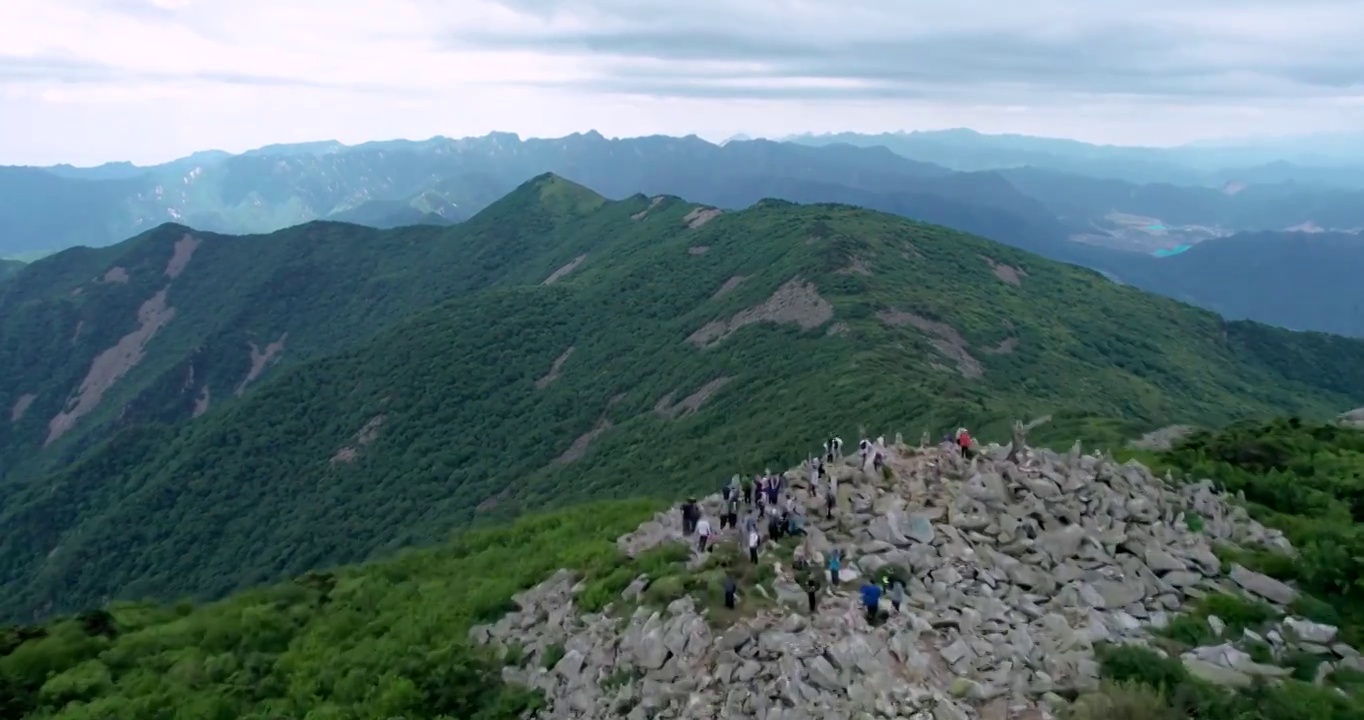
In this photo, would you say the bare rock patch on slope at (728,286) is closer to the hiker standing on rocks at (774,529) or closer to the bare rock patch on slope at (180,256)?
the hiker standing on rocks at (774,529)

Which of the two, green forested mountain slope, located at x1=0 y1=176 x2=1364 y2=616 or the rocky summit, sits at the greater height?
the rocky summit

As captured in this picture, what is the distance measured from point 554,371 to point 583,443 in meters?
21.8

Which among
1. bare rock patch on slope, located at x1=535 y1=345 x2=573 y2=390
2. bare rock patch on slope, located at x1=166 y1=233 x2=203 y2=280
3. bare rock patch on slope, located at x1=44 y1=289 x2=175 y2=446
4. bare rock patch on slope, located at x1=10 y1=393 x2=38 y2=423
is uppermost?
bare rock patch on slope, located at x1=166 y1=233 x2=203 y2=280

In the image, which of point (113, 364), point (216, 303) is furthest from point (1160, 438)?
point (113, 364)

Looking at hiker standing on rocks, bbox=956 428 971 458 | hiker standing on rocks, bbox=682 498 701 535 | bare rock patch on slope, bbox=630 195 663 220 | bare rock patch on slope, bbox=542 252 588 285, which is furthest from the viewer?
bare rock patch on slope, bbox=630 195 663 220

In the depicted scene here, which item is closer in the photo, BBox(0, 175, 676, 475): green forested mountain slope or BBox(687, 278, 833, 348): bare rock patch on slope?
BBox(687, 278, 833, 348): bare rock patch on slope

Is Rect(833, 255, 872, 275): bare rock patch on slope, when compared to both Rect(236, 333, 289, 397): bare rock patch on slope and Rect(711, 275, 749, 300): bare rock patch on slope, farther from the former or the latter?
Rect(236, 333, 289, 397): bare rock patch on slope

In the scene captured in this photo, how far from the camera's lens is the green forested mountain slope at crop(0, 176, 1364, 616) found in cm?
6806

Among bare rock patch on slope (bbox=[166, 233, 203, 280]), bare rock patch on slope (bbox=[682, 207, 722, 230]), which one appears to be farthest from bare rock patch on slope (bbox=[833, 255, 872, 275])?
bare rock patch on slope (bbox=[166, 233, 203, 280])

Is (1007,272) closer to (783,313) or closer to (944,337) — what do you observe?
(944,337)

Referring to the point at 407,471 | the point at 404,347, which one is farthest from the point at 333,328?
the point at 407,471

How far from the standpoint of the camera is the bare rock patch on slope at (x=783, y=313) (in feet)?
286

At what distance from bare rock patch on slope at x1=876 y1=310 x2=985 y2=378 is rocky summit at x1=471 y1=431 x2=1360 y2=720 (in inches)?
2168

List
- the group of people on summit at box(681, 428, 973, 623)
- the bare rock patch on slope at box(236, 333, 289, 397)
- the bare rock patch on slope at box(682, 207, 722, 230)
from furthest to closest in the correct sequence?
the bare rock patch on slope at box(236, 333, 289, 397), the bare rock patch on slope at box(682, 207, 722, 230), the group of people on summit at box(681, 428, 973, 623)
